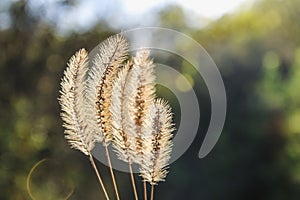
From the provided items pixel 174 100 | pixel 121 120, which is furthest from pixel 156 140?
pixel 174 100

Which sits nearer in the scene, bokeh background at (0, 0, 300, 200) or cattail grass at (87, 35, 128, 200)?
cattail grass at (87, 35, 128, 200)

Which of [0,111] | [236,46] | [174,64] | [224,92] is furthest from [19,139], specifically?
[236,46]

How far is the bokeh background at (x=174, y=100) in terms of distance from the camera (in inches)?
114

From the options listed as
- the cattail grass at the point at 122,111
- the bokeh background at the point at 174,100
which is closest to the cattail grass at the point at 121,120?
the cattail grass at the point at 122,111

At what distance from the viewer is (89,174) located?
3.20 m

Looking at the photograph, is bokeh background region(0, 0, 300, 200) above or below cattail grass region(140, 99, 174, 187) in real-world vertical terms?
above

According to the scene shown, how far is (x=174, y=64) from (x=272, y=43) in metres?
0.71

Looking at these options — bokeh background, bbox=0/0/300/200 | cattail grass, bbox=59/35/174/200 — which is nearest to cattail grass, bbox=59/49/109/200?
cattail grass, bbox=59/35/174/200

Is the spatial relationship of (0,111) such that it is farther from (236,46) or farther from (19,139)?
(236,46)

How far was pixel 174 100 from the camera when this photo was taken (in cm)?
322

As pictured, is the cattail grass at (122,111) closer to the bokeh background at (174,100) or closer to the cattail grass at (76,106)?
the cattail grass at (76,106)

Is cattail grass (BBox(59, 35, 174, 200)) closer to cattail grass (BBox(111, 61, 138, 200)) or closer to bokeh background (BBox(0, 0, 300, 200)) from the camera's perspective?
cattail grass (BBox(111, 61, 138, 200))

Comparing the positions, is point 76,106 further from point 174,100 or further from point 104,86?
point 174,100

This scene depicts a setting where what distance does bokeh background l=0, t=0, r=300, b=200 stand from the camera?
2885 millimetres
